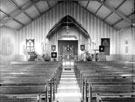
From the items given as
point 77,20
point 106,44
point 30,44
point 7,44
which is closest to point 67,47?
point 77,20

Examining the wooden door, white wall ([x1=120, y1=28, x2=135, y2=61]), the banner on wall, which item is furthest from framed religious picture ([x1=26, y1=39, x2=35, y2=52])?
white wall ([x1=120, y1=28, x2=135, y2=61])

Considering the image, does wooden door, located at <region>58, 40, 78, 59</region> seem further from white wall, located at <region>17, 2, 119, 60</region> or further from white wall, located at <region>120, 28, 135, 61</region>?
white wall, located at <region>120, 28, 135, 61</region>

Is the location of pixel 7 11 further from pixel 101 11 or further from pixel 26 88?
pixel 26 88

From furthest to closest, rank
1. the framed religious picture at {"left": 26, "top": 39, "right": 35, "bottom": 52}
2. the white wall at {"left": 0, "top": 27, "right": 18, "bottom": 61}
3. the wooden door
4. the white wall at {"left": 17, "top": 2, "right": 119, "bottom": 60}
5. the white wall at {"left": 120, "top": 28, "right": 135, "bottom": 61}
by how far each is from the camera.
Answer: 1. the wooden door
2. the framed religious picture at {"left": 26, "top": 39, "right": 35, "bottom": 52}
3. the white wall at {"left": 17, "top": 2, "right": 119, "bottom": 60}
4. the white wall at {"left": 120, "top": 28, "right": 135, "bottom": 61}
5. the white wall at {"left": 0, "top": 27, "right": 18, "bottom": 61}

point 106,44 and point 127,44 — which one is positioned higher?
point 106,44

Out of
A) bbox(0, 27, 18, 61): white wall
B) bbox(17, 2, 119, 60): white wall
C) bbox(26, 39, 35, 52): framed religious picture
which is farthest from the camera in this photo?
bbox(26, 39, 35, 52): framed religious picture

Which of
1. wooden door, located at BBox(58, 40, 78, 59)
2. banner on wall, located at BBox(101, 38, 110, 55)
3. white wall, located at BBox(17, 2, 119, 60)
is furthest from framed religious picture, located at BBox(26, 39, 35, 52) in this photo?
wooden door, located at BBox(58, 40, 78, 59)

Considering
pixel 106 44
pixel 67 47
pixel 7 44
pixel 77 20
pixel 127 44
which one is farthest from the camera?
pixel 67 47

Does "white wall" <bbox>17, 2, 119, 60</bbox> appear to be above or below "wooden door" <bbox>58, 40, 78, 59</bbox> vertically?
above

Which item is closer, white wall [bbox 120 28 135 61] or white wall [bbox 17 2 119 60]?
white wall [bbox 120 28 135 61]

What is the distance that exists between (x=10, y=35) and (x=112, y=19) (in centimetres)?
945

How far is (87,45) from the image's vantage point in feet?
76.0

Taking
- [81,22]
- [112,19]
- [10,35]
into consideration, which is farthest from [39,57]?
[112,19]

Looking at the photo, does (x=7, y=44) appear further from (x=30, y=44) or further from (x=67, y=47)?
(x=67, y=47)
